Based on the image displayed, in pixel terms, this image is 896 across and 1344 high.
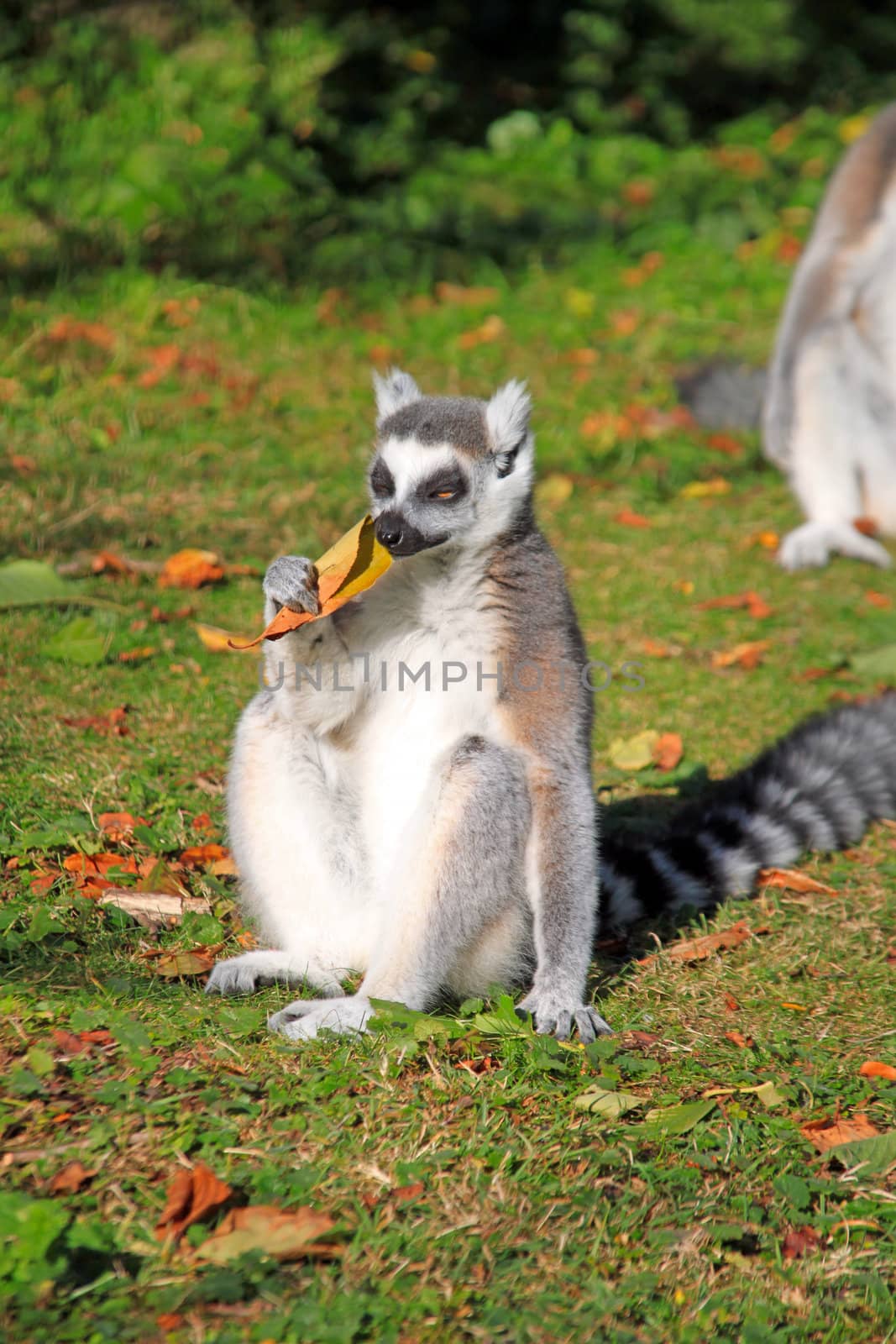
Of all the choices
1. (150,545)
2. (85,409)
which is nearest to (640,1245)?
(150,545)

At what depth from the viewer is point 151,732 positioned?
4.74 metres

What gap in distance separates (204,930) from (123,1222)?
1299 mm

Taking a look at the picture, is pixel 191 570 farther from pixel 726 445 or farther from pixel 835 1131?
pixel 726 445

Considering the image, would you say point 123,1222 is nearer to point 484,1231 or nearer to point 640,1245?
point 484,1231

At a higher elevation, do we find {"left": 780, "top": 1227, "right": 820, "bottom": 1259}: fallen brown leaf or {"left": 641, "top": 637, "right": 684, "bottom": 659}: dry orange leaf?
{"left": 641, "top": 637, "right": 684, "bottom": 659}: dry orange leaf

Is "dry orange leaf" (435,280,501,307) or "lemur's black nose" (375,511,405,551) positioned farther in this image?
A: "dry orange leaf" (435,280,501,307)

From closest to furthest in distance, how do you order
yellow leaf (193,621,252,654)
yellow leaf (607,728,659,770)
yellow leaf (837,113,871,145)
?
1. yellow leaf (607,728,659,770)
2. yellow leaf (193,621,252,654)
3. yellow leaf (837,113,871,145)

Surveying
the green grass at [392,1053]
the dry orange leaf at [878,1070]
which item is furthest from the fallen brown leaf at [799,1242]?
the dry orange leaf at [878,1070]

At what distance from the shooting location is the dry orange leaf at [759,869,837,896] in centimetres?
432

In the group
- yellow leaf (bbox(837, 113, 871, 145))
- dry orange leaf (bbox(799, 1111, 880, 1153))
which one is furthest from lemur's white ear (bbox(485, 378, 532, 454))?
yellow leaf (bbox(837, 113, 871, 145))

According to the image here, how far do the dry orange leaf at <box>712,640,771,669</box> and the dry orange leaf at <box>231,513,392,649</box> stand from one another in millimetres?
2959

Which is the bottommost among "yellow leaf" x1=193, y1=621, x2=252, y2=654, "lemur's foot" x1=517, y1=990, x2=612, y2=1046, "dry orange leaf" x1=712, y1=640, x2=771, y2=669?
"lemur's foot" x1=517, y1=990, x2=612, y2=1046

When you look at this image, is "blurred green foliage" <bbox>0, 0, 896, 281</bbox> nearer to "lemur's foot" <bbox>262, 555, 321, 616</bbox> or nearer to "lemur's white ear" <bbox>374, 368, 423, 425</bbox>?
"lemur's white ear" <bbox>374, 368, 423, 425</bbox>

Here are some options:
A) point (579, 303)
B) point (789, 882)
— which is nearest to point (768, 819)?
point (789, 882)
